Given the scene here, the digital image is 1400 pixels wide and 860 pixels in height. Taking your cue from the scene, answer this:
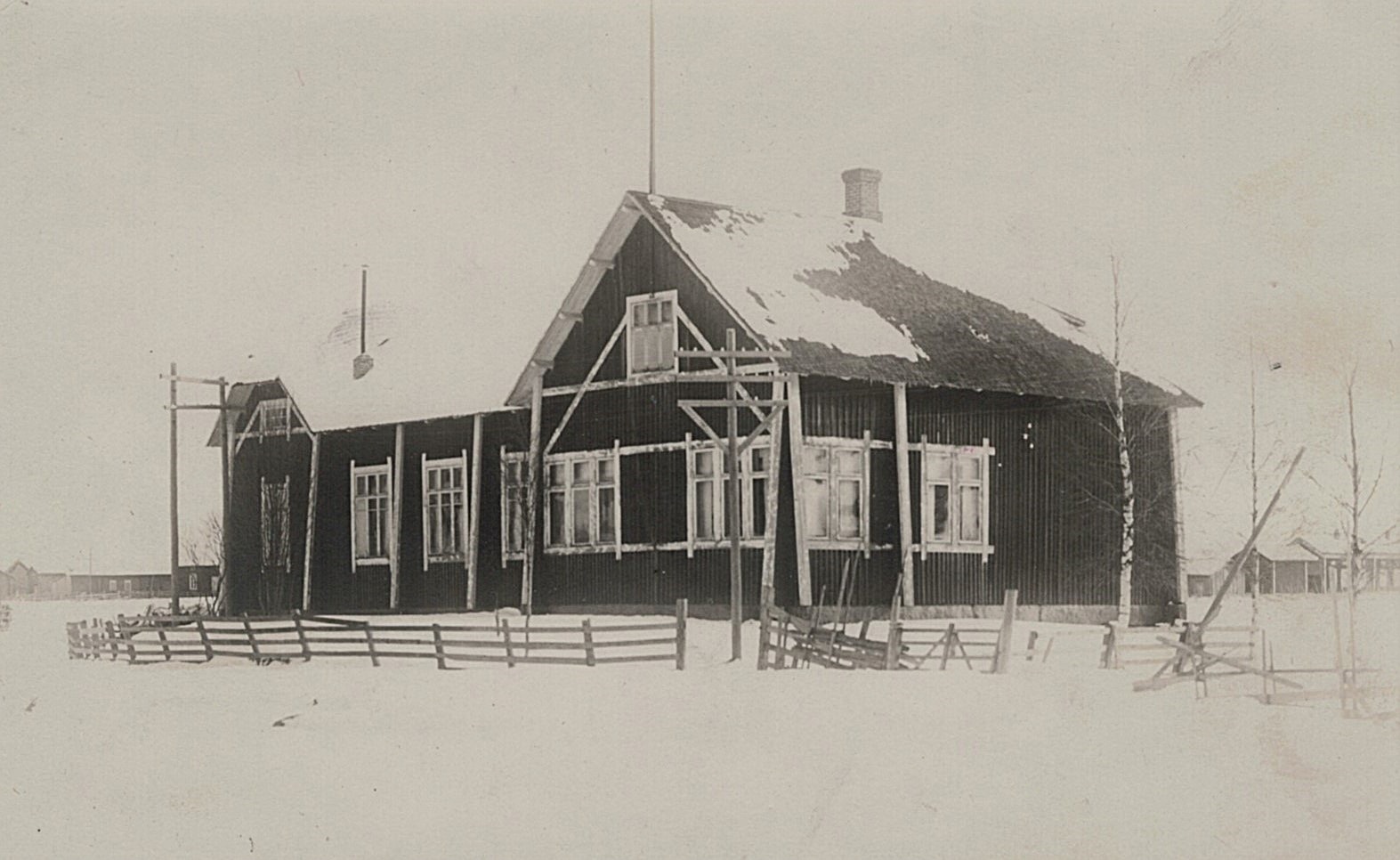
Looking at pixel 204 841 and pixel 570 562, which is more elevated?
pixel 570 562

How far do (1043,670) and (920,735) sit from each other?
329 centimetres

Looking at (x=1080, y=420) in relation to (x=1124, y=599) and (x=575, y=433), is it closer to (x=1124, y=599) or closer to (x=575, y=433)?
(x=1124, y=599)

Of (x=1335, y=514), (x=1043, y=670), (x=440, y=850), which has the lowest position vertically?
(x=440, y=850)

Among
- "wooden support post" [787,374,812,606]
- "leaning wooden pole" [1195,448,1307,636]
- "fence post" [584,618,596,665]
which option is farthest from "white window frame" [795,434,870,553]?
"leaning wooden pole" [1195,448,1307,636]

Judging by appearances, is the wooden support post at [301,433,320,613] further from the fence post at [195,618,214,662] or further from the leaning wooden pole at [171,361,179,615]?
the fence post at [195,618,214,662]

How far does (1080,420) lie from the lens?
969 inches

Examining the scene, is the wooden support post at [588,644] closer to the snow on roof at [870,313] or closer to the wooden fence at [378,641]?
the wooden fence at [378,641]

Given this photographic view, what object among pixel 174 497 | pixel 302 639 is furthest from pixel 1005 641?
pixel 174 497

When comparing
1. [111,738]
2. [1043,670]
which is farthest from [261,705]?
[1043,670]

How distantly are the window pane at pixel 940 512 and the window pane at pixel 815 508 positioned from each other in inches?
70.3

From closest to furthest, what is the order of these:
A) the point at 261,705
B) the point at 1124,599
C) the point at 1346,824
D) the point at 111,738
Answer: the point at 1346,824 → the point at 111,738 → the point at 261,705 → the point at 1124,599

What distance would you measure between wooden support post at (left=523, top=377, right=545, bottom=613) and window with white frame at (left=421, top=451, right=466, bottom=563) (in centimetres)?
296

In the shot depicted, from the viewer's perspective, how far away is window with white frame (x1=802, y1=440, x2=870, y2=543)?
2469 centimetres

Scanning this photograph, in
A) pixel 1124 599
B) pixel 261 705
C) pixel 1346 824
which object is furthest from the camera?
pixel 1124 599
